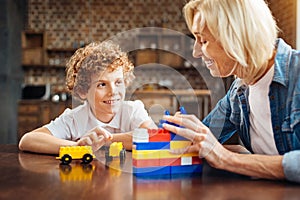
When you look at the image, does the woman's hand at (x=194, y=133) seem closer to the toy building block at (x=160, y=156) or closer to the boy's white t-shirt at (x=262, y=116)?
the toy building block at (x=160, y=156)

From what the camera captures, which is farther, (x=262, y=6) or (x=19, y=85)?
(x=19, y=85)

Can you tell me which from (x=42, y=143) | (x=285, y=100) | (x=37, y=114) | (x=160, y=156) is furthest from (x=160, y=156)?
(x=37, y=114)

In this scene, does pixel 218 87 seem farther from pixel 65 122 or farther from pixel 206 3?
pixel 65 122

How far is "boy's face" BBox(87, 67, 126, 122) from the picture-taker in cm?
105

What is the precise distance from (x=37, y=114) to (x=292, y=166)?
14.8 feet

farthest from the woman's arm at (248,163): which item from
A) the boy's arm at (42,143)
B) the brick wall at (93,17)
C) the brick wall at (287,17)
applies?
the brick wall at (93,17)

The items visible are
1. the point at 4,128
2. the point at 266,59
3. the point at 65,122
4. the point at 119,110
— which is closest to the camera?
the point at 266,59

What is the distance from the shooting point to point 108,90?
106cm

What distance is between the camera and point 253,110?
1.01 metres

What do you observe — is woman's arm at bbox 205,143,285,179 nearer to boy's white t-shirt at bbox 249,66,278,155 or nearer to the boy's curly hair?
boy's white t-shirt at bbox 249,66,278,155

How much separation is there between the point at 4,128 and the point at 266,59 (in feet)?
14.6

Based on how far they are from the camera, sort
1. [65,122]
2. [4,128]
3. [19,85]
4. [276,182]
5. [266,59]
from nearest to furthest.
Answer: [276,182] → [266,59] → [65,122] → [4,128] → [19,85]

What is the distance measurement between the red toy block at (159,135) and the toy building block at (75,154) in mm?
271

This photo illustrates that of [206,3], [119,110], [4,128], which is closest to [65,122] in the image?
[119,110]
